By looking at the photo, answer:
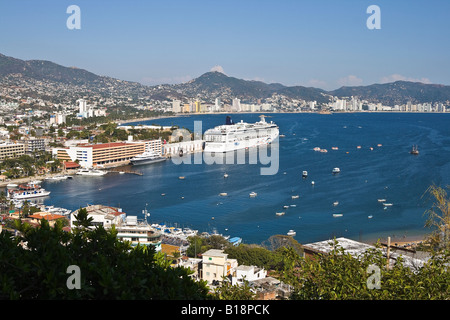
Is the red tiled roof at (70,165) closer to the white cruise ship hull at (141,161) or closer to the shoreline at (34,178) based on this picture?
the shoreline at (34,178)

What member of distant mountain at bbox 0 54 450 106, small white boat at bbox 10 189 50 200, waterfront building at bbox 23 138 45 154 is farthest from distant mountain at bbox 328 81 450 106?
small white boat at bbox 10 189 50 200

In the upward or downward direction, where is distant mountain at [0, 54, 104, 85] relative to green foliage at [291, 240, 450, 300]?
upward

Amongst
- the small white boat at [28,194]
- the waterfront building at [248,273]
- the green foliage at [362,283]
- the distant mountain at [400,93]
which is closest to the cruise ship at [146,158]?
the small white boat at [28,194]

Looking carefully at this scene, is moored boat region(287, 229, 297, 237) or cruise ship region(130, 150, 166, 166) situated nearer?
moored boat region(287, 229, 297, 237)

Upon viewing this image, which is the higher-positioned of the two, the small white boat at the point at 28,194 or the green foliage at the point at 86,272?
the green foliage at the point at 86,272

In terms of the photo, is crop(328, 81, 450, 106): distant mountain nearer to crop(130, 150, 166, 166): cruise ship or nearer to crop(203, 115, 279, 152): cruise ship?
crop(203, 115, 279, 152): cruise ship
